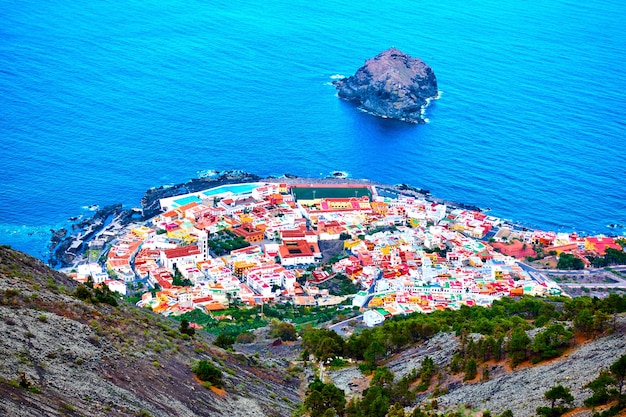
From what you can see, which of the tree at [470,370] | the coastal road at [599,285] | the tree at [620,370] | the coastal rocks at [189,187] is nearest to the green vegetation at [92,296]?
the tree at [470,370]

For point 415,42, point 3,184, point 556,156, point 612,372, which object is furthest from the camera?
point 415,42

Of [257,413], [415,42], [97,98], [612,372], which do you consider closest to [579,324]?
[612,372]

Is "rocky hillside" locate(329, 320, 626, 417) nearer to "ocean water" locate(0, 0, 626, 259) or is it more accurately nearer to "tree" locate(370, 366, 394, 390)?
"tree" locate(370, 366, 394, 390)

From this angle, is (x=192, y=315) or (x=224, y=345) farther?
(x=192, y=315)

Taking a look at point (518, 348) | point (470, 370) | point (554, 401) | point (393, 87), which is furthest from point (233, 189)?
point (554, 401)

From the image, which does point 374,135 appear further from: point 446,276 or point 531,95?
point 446,276

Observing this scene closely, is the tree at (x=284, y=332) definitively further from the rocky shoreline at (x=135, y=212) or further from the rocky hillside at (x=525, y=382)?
the rocky shoreline at (x=135, y=212)
